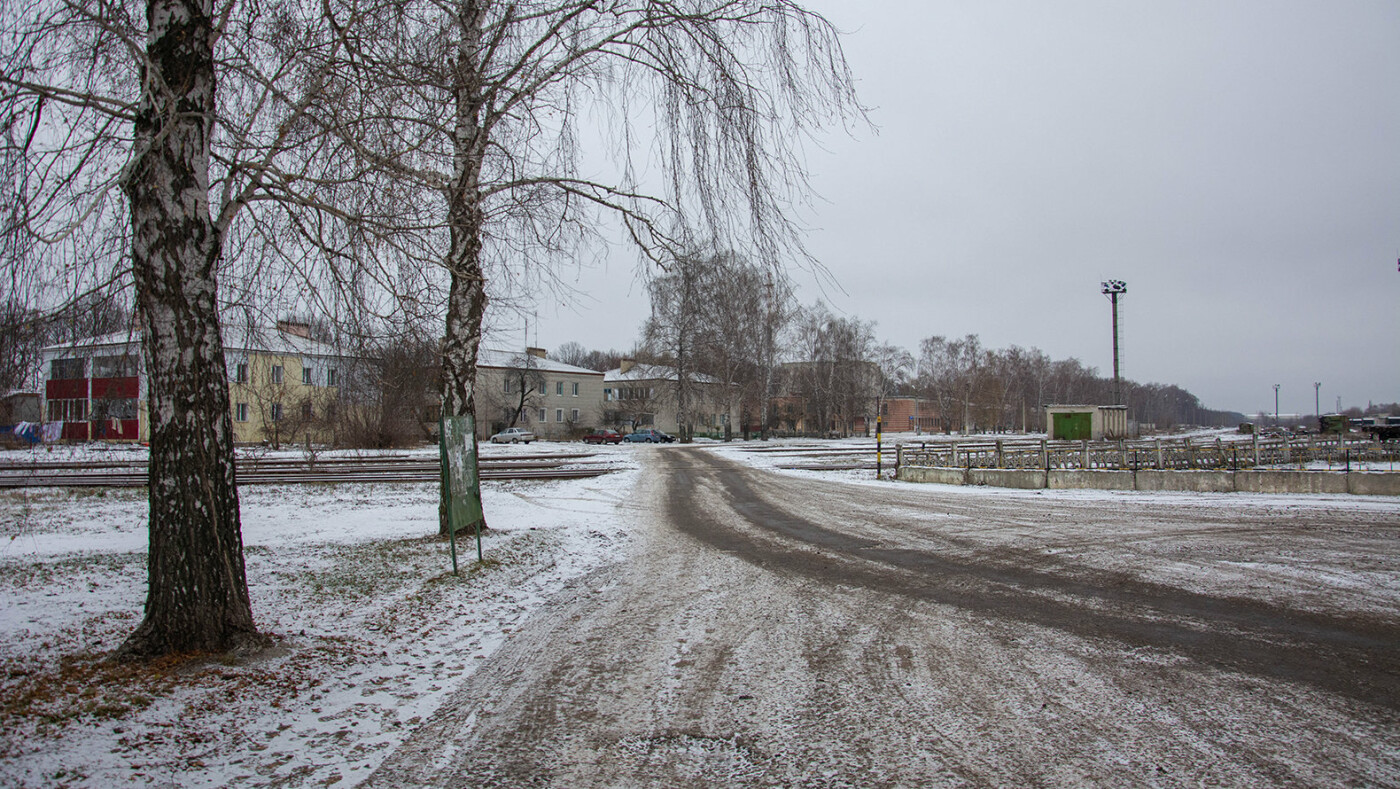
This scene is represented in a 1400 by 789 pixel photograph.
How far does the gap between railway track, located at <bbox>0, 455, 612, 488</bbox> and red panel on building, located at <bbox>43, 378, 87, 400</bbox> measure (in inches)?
460

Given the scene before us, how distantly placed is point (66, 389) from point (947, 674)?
9.74m

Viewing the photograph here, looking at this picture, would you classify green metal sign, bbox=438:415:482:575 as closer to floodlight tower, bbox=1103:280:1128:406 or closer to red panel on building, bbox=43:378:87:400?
red panel on building, bbox=43:378:87:400

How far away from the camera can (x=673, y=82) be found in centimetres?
563

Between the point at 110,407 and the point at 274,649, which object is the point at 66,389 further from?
the point at 274,649

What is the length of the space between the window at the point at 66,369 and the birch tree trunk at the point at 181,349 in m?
2.76

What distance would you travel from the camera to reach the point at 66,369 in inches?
298

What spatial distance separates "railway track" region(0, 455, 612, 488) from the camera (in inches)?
842

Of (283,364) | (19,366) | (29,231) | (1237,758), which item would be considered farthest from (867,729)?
(283,364)

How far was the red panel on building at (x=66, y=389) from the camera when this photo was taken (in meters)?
7.88

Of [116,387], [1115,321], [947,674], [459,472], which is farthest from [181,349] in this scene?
[1115,321]

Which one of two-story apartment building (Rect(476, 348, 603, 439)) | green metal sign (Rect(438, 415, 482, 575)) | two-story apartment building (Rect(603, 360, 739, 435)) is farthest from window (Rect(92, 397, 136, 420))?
two-story apartment building (Rect(476, 348, 603, 439))

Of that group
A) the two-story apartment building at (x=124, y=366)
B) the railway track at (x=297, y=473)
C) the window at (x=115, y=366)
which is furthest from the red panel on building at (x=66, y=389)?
the railway track at (x=297, y=473)

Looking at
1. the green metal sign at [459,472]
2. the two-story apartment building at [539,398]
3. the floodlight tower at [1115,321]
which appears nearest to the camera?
the green metal sign at [459,472]

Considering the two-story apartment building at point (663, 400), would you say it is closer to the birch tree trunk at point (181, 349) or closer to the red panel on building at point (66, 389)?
the red panel on building at point (66, 389)
